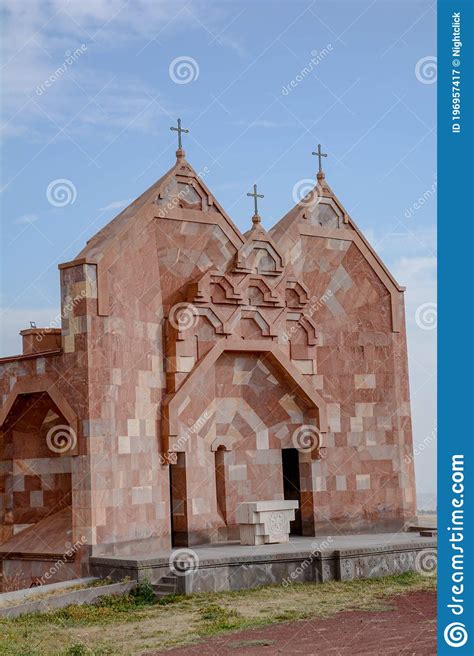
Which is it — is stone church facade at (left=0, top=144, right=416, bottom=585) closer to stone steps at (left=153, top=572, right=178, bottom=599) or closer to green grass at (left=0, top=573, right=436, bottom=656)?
stone steps at (left=153, top=572, right=178, bottom=599)

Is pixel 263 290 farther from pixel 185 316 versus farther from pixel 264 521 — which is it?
pixel 264 521

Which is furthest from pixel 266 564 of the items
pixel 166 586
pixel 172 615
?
pixel 172 615

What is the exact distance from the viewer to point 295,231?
83.8 feet

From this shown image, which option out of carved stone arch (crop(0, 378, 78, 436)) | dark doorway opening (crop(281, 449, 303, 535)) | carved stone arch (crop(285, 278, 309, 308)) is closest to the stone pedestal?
dark doorway opening (crop(281, 449, 303, 535))

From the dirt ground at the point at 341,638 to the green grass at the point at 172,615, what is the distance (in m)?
0.50

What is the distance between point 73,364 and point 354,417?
900 centimetres

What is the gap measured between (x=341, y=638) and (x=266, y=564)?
582cm

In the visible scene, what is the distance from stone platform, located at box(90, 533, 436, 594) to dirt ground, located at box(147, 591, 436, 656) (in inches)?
138

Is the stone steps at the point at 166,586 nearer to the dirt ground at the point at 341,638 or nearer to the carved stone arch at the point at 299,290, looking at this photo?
the dirt ground at the point at 341,638

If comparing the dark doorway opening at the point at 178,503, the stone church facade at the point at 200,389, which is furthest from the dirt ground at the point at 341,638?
the dark doorway opening at the point at 178,503

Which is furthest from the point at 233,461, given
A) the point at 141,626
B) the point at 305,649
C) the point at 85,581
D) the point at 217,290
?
the point at 305,649

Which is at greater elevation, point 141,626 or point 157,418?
point 157,418
